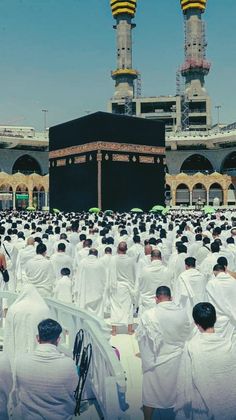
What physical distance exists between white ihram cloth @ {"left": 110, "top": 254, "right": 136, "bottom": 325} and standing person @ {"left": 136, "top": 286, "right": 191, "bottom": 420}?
3.18 metres

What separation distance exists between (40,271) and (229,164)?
4989cm

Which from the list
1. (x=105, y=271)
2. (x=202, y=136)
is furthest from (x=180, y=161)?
(x=105, y=271)

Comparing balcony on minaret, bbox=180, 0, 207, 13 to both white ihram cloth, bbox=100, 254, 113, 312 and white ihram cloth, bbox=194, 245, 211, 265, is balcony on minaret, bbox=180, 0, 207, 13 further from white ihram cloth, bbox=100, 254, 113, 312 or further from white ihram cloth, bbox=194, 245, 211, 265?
white ihram cloth, bbox=100, 254, 113, 312

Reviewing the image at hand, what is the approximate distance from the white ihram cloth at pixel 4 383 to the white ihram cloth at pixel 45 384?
0.08 meters

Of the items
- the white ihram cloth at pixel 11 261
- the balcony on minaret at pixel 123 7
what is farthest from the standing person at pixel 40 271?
the balcony on minaret at pixel 123 7

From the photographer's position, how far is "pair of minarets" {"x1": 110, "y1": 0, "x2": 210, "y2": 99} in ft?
191

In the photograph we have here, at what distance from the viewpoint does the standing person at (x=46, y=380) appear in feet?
10.1

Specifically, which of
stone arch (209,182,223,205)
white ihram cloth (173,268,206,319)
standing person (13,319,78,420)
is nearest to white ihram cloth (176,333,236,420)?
standing person (13,319,78,420)

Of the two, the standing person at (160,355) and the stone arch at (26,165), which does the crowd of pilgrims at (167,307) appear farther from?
the stone arch at (26,165)

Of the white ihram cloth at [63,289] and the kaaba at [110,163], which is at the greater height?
the kaaba at [110,163]

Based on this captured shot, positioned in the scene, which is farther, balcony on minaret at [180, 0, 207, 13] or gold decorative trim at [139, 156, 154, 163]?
balcony on minaret at [180, 0, 207, 13]

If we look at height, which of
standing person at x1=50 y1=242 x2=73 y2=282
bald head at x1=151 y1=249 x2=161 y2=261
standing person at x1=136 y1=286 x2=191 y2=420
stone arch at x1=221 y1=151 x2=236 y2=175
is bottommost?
standing person at x1=136 y1=286 x2=191 y2=420

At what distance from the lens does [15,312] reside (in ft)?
14.6

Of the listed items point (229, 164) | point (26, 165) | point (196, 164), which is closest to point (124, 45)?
point (196, 164)
